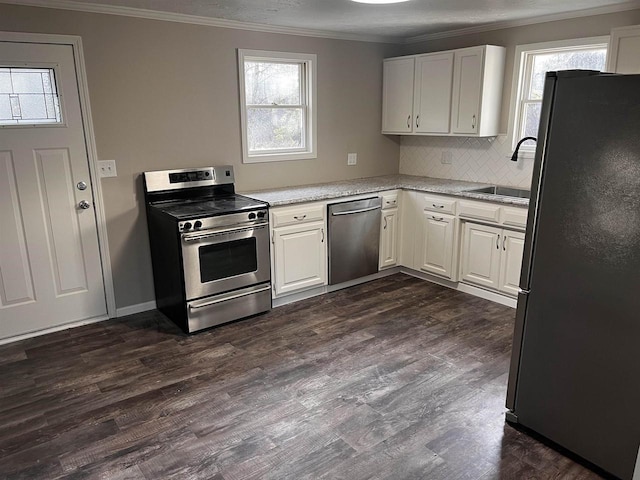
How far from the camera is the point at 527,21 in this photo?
399 cm

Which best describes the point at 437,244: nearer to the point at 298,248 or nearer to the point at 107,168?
the point at 298,248

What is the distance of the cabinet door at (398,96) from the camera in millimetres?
4770

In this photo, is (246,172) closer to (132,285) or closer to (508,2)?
(132,285)

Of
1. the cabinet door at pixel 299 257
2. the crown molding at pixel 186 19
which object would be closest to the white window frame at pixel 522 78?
the crown molding at pixel 186 19

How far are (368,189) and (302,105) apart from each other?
1.05 meters

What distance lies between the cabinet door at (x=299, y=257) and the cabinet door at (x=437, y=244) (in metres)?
0.99

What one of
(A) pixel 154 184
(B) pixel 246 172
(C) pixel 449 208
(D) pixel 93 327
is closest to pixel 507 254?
(C) pixel 449 208

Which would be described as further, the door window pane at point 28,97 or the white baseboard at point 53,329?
the white baseboard at point 53,329

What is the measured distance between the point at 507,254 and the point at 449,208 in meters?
0.65

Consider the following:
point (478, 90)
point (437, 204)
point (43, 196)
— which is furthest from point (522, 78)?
point (43, 196)

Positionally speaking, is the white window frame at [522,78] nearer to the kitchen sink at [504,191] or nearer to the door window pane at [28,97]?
the kitchen sink at [504,191]

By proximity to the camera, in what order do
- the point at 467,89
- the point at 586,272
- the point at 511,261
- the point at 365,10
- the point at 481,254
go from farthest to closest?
the point at 467,89
the point at 481,254
the point at 511,261
the point at 365,10
the point at 586,272

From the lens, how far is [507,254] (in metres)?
3.84

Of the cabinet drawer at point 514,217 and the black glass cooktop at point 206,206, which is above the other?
the black glass cooktop at point 206,206
